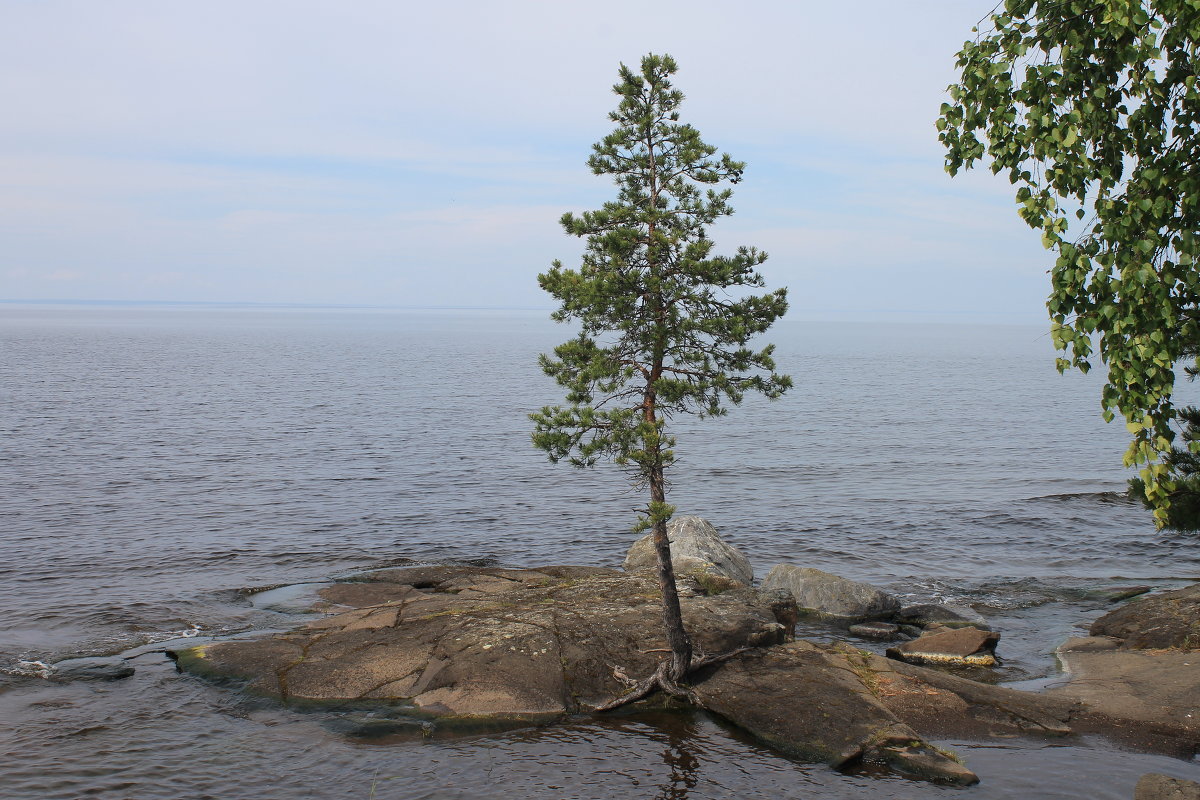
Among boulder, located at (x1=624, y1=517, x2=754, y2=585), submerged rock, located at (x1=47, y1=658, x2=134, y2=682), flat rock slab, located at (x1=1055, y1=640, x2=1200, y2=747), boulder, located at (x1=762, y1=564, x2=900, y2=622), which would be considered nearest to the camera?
flat rock slab, located at (x1=1055, y1=640, x2=1200, y2=747)

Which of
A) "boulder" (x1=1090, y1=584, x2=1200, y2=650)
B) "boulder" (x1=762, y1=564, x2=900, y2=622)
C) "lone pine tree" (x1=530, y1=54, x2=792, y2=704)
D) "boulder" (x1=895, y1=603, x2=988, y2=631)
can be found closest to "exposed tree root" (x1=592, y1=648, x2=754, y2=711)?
"lone pine tree" (x1=530, y1=54, x2=792, y2=704)

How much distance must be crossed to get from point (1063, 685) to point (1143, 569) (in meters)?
15.0

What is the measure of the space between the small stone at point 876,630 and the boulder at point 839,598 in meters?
0.92

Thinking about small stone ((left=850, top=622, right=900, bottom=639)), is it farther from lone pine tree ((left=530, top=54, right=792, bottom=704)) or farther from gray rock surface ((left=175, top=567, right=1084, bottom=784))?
lone pine tree ((left=530, top=54, right=792, bottom=704))

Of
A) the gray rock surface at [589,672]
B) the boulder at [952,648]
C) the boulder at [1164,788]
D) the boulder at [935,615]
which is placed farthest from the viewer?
the boulder at [935,615]

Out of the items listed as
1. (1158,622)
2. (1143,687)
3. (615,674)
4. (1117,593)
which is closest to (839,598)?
(1158,622)

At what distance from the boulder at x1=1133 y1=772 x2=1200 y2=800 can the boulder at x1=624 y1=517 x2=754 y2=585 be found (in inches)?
574

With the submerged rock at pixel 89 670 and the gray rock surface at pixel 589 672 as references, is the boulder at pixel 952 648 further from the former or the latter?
the submerged rock at pixel 89 670

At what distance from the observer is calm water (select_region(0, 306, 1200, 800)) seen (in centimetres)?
1703

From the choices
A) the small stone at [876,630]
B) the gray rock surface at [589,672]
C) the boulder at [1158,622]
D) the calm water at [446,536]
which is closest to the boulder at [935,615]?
the calm water at [446,536]

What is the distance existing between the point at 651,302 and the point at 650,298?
0.28 ft

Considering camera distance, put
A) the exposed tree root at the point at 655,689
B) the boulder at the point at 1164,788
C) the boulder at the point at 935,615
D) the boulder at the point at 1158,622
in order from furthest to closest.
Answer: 1. the boulder at the point at 935,615
2. the boulder at the point at 1158,622
3. the exposed tree root at the point at 655,689
4. the boulder at the point at 1164,788

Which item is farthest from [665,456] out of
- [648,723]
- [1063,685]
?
[1063,685]

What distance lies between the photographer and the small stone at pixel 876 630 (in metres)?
25.7
